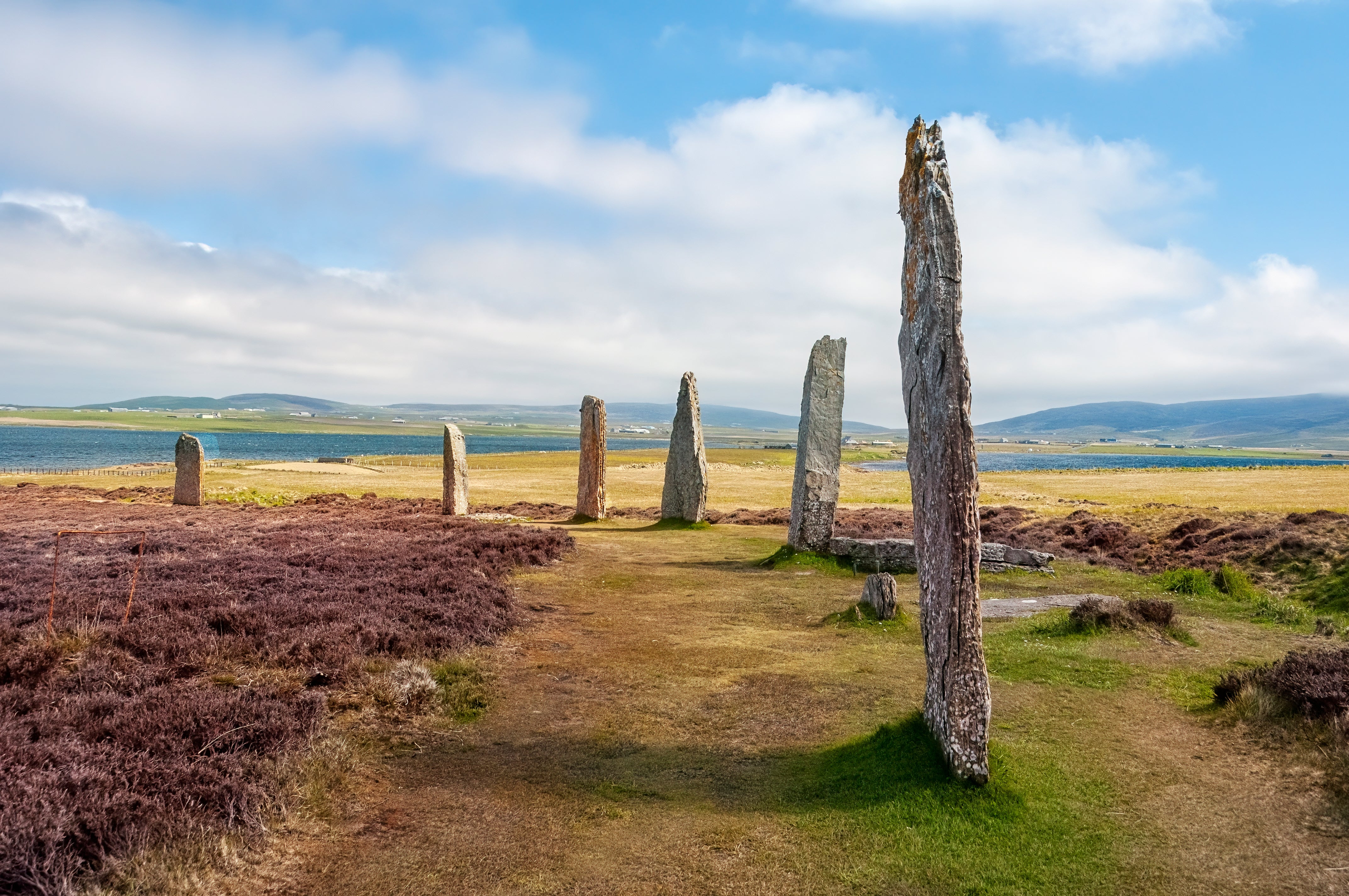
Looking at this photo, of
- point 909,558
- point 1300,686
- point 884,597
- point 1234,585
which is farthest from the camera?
point 909,558

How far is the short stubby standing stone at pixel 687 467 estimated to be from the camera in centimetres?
2391

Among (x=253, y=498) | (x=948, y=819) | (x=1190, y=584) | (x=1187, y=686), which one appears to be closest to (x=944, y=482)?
(x=948, y=819)

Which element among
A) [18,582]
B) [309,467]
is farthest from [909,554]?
[309,467]

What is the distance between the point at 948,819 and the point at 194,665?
7763 mm

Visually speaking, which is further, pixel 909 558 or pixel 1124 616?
pixel 909 558

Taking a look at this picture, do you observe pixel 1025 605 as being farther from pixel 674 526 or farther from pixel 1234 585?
pixel 674 526

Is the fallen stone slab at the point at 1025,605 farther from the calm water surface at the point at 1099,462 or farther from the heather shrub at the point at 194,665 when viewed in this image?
the calm water surface at the point at 1099,462

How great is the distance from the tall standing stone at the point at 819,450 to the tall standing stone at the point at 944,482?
10.8m

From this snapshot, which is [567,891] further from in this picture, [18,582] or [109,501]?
[109,501]

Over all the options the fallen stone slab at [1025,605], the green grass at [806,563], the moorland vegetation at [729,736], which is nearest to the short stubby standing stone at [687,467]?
the green grass at [806,563]

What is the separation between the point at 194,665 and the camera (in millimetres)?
8250

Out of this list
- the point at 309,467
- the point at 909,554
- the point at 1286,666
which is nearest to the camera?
the point at 1286,666

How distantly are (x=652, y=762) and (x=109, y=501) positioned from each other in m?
30.7

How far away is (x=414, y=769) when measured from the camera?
22.7 feet
